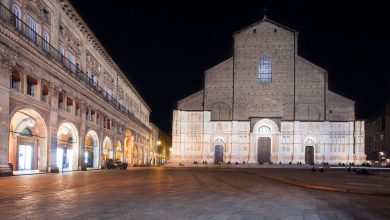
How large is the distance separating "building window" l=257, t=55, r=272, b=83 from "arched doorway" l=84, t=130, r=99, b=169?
35.2m

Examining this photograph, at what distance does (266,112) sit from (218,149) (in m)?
10.4

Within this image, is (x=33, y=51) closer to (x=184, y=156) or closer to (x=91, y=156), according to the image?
(x=91, y=156)

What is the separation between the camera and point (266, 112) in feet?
219

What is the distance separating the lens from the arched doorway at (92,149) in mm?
39938

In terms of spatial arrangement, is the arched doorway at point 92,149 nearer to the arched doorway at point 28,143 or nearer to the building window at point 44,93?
the arched doorway at point 28,143

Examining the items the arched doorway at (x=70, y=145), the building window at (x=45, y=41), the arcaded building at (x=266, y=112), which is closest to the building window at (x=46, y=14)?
the building window at (x=45, y=41)

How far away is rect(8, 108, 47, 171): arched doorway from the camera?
26.7m

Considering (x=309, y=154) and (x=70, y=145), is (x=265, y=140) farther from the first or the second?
(x=70, y=145)

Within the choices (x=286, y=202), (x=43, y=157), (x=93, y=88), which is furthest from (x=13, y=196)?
(x=93, y=88)

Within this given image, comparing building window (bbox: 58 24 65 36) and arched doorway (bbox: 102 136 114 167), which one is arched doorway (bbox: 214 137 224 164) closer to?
arched doorway (bbox: 102 136 114 167)

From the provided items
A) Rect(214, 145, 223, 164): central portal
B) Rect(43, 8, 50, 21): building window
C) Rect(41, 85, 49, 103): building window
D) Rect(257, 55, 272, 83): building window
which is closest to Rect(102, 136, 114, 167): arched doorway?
Rect(41, 85, 49, 103): building window

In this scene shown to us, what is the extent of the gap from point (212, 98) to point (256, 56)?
424 inches

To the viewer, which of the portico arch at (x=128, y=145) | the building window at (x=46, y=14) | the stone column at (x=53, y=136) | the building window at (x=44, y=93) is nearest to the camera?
the building window at (x=44, y=93)

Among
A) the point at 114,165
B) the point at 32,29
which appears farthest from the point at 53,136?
Result: the point at 114,165
